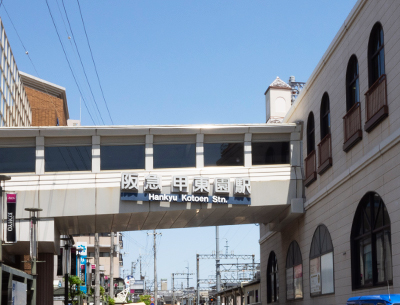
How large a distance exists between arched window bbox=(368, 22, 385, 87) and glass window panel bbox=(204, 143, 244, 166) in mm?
8578

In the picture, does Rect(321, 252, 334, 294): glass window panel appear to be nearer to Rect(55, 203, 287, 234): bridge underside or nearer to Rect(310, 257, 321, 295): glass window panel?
Rect(310, 257, 321, 295): glass window panel

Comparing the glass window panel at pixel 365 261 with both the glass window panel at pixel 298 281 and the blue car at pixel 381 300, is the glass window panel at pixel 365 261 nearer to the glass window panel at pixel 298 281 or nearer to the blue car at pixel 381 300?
the blue car at pixel 381 300

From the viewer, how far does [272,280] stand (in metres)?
34.2

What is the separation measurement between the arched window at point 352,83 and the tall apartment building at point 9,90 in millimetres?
32203

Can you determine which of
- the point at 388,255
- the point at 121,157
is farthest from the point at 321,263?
the point at 121,157

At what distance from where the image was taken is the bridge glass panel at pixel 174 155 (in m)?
25.8

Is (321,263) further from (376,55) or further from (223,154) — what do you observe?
(376,55)

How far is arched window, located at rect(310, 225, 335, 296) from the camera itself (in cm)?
2255

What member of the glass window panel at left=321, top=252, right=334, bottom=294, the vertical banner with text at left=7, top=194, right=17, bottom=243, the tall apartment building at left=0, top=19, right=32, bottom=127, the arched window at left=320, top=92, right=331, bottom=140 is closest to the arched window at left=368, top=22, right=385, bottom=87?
the arched window at left=320, top=92, right=331, bottom=140

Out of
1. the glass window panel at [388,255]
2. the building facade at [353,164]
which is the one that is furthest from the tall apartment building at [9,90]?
the glass window panel at [388,255]

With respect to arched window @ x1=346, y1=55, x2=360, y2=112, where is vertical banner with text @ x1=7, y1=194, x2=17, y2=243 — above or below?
below

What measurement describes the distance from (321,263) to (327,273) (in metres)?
0.89

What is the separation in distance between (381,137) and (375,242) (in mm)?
3238

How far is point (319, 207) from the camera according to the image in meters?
23.9
